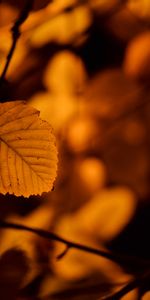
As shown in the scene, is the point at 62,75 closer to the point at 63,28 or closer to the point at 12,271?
the point at 63,28

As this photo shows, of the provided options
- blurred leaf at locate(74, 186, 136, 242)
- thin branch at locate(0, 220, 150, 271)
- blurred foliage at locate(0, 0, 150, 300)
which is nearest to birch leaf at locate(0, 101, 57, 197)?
blurred foliage at locate(0, 0, 150, 300)

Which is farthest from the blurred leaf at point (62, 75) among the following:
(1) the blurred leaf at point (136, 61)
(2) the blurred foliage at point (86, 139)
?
(1) the blurred leaf at point (136, 61)

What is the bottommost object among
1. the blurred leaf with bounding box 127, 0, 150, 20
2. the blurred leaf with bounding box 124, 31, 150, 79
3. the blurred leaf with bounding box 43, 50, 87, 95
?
the blurred leaf with bounding box 43, 50, 87, 95

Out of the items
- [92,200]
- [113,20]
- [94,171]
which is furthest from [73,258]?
[113,20]

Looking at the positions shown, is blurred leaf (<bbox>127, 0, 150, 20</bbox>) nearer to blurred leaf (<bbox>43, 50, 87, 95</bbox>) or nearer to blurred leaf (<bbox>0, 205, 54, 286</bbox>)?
blurred leaf (<bbox>43, 50, 87, 95</bbox>)

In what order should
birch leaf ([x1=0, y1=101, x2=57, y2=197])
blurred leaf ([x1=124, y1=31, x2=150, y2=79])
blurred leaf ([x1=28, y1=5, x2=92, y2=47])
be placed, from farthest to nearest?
blurred leaf ([x1=124, y1=31, x2=150, y2=79]), blurred leaf ([x1=28, y1=5, x2=92, y2=47]), birch leaf ([x1=0, y1=101, x2=57, y2=197])

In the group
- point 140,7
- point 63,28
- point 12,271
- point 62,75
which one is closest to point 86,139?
point 62,75

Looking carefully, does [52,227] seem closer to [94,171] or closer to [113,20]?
[94,171]
